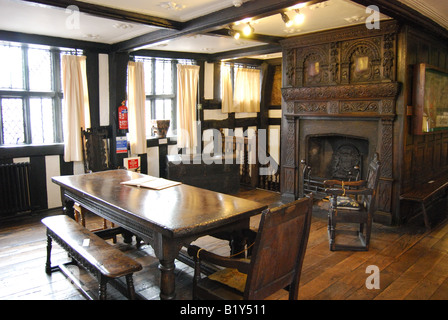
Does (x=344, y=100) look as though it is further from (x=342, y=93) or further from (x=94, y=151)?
(x=94, y=151)

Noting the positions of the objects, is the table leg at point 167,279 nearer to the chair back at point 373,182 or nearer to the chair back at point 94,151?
the chair back at point 373,182

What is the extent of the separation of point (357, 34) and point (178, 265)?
3815mm

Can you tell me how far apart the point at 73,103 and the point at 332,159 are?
13.9 ft

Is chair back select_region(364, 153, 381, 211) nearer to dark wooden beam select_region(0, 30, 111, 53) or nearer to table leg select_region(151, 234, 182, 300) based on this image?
table leg select_region(151, 234, 182, 300)

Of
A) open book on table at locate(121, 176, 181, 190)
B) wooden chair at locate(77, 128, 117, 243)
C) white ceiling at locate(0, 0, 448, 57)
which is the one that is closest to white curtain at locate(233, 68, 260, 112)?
white ceiling at locate(0, 0, 448, 57)

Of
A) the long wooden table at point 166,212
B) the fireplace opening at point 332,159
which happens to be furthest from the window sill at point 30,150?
the fireplace opening at point 332,159

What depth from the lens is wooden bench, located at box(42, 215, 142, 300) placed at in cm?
255

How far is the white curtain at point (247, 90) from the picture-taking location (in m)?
8.34

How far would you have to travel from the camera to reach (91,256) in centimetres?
272

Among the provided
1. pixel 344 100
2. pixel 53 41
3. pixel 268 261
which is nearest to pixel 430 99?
pixel 344 100

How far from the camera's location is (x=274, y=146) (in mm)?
9078

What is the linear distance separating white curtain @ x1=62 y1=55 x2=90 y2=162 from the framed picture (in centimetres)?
491
